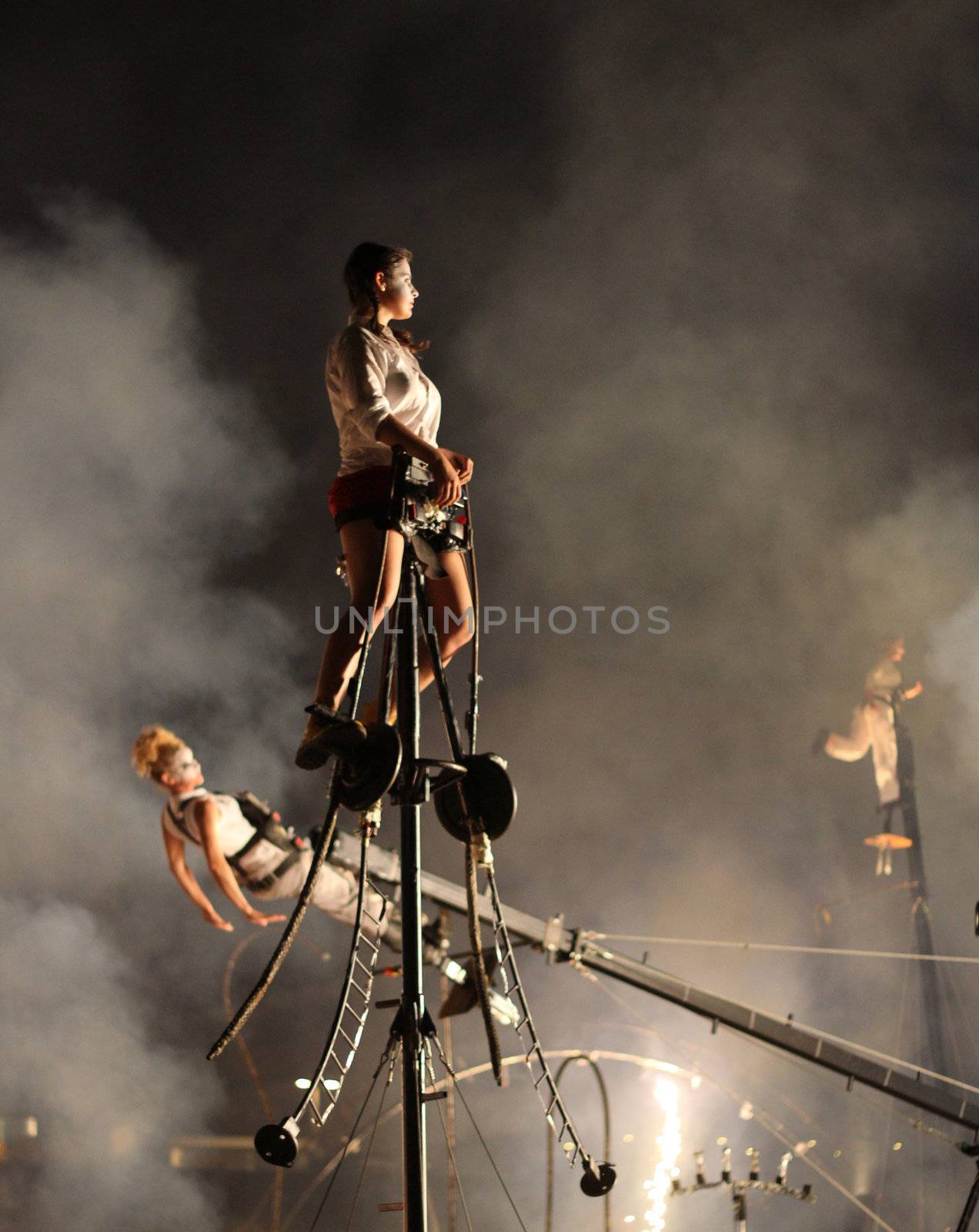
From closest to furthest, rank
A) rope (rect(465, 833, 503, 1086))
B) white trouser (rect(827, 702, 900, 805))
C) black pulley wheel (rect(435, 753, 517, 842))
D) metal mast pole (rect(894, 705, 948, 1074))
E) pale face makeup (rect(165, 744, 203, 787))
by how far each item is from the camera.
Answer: rope (rect(465, 833, 503, 1086)) → black pulley wheel (rect(435, 753, 517, 842)) → pale face makeup (rect(165, 744, 203, 787)) → metal mast pole (rect(894, 705, 948, 1074)) → white trouser (rect(827, 702, 900, 805))

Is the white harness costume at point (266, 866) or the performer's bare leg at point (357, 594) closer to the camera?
the performer's bare leg at point (357, 594)

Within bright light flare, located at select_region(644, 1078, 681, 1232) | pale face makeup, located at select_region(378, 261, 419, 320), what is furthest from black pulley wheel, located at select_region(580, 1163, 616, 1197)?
bright light flare, located at select_region(644, 1078, 681, 1232)

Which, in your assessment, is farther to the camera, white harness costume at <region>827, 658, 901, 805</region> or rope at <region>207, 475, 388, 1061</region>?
white harness costume at <region>827, 658, 901, 805</region>

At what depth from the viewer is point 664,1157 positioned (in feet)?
19.5

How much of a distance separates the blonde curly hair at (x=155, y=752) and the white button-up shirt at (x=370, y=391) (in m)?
2.75

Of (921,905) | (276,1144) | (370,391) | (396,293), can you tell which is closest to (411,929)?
(276,1144)

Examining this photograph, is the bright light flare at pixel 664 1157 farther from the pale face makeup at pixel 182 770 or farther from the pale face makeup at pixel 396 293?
the pale face makeup at pixel 396 293

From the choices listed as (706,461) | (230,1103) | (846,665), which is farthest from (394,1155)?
(706,461)

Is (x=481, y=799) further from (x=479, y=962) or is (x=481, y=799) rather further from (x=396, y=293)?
(x=396, y=293)

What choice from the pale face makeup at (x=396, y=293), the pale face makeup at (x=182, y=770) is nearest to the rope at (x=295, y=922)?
the pale face makeup at (x=396, y=293)

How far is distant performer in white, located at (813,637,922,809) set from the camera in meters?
Answer: 6.29

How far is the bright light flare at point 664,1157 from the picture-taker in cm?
575

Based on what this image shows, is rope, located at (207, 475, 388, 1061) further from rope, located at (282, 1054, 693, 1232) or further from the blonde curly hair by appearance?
rope, located at (282, 1054, 693, 1232)

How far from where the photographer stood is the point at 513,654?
6359 millimetres
